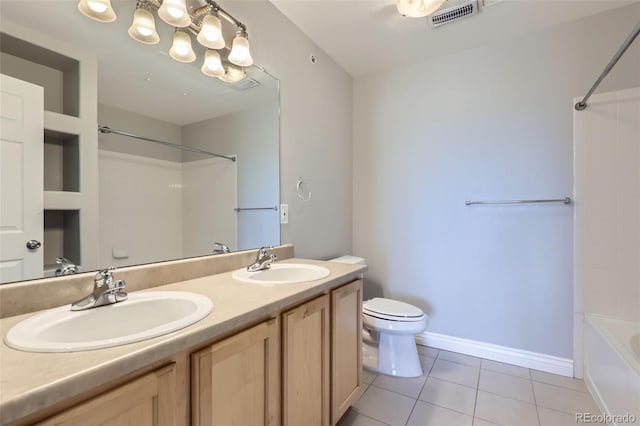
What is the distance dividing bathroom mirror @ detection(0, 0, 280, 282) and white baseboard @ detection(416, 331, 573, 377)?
1599 mm

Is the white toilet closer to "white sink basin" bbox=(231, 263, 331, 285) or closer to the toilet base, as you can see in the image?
the toilet base

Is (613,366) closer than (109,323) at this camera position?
No

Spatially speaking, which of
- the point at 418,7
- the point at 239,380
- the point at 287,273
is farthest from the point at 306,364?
the point at 418,7

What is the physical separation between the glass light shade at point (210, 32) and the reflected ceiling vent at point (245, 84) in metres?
0.24

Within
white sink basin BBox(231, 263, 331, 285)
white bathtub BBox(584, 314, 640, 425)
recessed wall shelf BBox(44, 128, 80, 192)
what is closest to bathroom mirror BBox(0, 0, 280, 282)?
recessed wall shelf BBox(44, 128, 80, 192)

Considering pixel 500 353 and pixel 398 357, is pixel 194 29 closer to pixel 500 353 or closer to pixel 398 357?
pixel 398 357

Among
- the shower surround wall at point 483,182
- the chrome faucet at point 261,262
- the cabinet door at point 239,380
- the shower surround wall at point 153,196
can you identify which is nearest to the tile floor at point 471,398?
the shower surround wall at point 483,182

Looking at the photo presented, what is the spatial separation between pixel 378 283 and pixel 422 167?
1074mm

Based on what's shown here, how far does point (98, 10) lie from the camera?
3.38 ft

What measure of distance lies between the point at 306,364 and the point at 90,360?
30.4 inches

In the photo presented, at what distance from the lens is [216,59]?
1505 mm

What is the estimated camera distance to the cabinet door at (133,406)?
1.74 feet

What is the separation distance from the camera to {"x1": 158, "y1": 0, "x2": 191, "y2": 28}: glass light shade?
120 cm

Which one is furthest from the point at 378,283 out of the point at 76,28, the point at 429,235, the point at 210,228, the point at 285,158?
the point at 76,28
